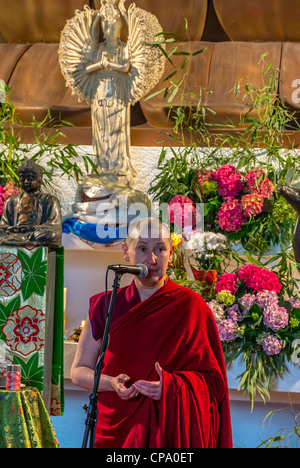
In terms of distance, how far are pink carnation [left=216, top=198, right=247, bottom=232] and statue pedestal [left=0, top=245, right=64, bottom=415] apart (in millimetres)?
1135

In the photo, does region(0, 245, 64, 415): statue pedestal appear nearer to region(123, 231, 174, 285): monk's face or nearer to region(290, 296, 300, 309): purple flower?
region(123, 231, 174, 285): monk's face

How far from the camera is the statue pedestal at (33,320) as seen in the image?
2904 millimetres

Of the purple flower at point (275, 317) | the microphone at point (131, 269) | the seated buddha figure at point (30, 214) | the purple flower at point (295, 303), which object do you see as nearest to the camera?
the microphone at point (131, 269)

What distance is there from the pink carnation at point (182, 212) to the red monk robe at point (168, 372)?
1102 millimetres

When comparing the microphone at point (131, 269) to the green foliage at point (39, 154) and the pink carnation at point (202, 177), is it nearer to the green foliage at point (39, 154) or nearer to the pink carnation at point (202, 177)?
the pink carnation at point (202, 177)

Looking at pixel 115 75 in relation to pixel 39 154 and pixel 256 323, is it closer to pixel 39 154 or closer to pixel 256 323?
pixel 39 154

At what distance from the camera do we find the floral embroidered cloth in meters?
2.62

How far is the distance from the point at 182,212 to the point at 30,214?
88 centimetres

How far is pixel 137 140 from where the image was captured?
15.4 ft

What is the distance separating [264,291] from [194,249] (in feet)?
1.21

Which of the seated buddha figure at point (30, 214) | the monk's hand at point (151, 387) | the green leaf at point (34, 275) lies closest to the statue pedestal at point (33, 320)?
the green leaf at point (34, 275)

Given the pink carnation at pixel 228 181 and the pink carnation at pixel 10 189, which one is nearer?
the pink carnation at pixel 228 181

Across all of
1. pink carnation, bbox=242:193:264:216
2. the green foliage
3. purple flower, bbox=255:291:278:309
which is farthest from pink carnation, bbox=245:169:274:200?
the green foliage

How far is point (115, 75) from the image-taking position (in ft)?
14.3
